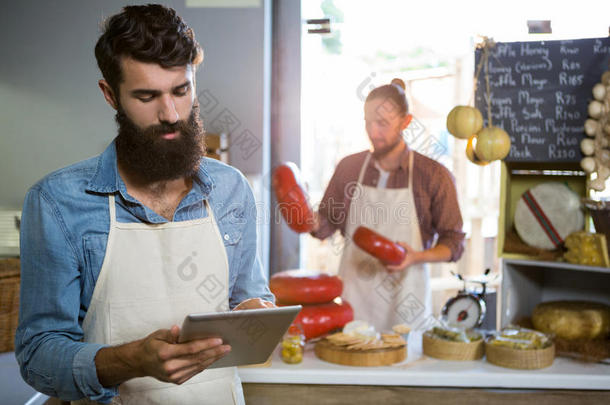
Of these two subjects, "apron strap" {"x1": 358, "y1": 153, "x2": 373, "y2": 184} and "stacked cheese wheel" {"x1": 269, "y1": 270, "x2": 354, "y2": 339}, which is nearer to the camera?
"stacked cheese wheel" {"x1": 269, "y1": 270, "x2": 354, "y2": 339}

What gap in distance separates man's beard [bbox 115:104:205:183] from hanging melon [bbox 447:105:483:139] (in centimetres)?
120

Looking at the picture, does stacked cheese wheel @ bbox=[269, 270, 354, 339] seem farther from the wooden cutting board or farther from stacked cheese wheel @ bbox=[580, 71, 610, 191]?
stacked cheese wheel @ bbox=[580, 71, 610, 191]

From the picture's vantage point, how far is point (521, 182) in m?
2.59

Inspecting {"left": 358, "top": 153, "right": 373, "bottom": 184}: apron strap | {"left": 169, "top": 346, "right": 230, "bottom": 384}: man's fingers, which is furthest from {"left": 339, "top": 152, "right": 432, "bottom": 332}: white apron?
{"left": 169, "top": 346, "right": 230, "bottom": 384}: man's fingers

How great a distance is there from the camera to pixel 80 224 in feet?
4.47

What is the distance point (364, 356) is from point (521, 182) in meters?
1.18

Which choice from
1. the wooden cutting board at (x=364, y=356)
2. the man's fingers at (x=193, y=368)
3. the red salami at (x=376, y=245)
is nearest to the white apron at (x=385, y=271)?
the red salami at (x=376, y=245)

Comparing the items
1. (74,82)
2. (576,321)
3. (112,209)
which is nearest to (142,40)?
(112,209)

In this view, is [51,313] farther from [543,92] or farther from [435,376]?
[543,92]

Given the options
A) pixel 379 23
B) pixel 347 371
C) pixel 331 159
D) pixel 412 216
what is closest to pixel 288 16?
pixel 379 23

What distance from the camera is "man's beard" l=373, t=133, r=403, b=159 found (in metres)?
2.71

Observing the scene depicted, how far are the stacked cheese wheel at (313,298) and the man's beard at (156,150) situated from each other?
0.84 metres

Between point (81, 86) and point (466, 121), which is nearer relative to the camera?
point (466, 121)

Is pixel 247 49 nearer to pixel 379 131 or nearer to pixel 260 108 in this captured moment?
pixel 260 108
